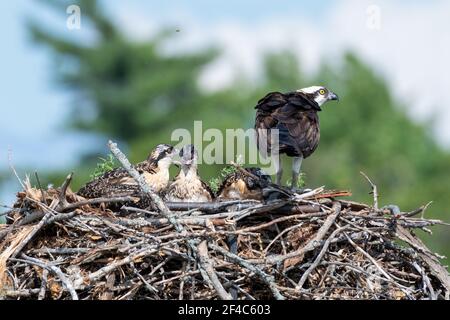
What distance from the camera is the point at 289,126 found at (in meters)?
9.02

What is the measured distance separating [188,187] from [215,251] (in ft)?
4.34

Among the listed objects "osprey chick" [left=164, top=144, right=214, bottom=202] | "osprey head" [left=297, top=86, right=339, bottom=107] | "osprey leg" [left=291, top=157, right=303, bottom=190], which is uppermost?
"osprey head" [left=297, top=86, right=339, bottom=107]

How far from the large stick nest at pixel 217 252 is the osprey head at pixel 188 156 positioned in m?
0.85

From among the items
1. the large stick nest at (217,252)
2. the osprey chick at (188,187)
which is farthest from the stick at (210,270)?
the osprey chick at (188,187)

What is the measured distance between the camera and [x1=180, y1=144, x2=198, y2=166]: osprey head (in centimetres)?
924

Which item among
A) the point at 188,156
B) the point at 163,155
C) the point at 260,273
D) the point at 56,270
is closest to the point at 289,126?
the point at 188,156

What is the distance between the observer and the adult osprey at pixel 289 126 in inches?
347

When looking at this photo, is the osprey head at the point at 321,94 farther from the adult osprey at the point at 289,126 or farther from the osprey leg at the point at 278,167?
the osprey leg at the point at 278,167

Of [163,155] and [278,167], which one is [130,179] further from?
[278,167]

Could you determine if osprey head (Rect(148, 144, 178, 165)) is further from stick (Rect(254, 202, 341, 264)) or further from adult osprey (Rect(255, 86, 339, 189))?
stick (Rect(254, 202, 341, 264))

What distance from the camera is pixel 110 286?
768cm

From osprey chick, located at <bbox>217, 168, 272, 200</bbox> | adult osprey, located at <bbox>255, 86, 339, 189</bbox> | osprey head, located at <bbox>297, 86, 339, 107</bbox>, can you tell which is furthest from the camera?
osprey head, located at <bbox>297, 86, 339, 107</bbox>

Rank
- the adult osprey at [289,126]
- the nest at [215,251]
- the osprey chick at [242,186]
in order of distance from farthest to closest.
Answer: the osprey chick at [242,186] < the adult osprey at [289,126] < the nest at [215,251]

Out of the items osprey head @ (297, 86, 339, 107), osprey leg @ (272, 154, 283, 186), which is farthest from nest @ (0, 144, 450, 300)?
osprey head @ (297, 86, 339, 107)
